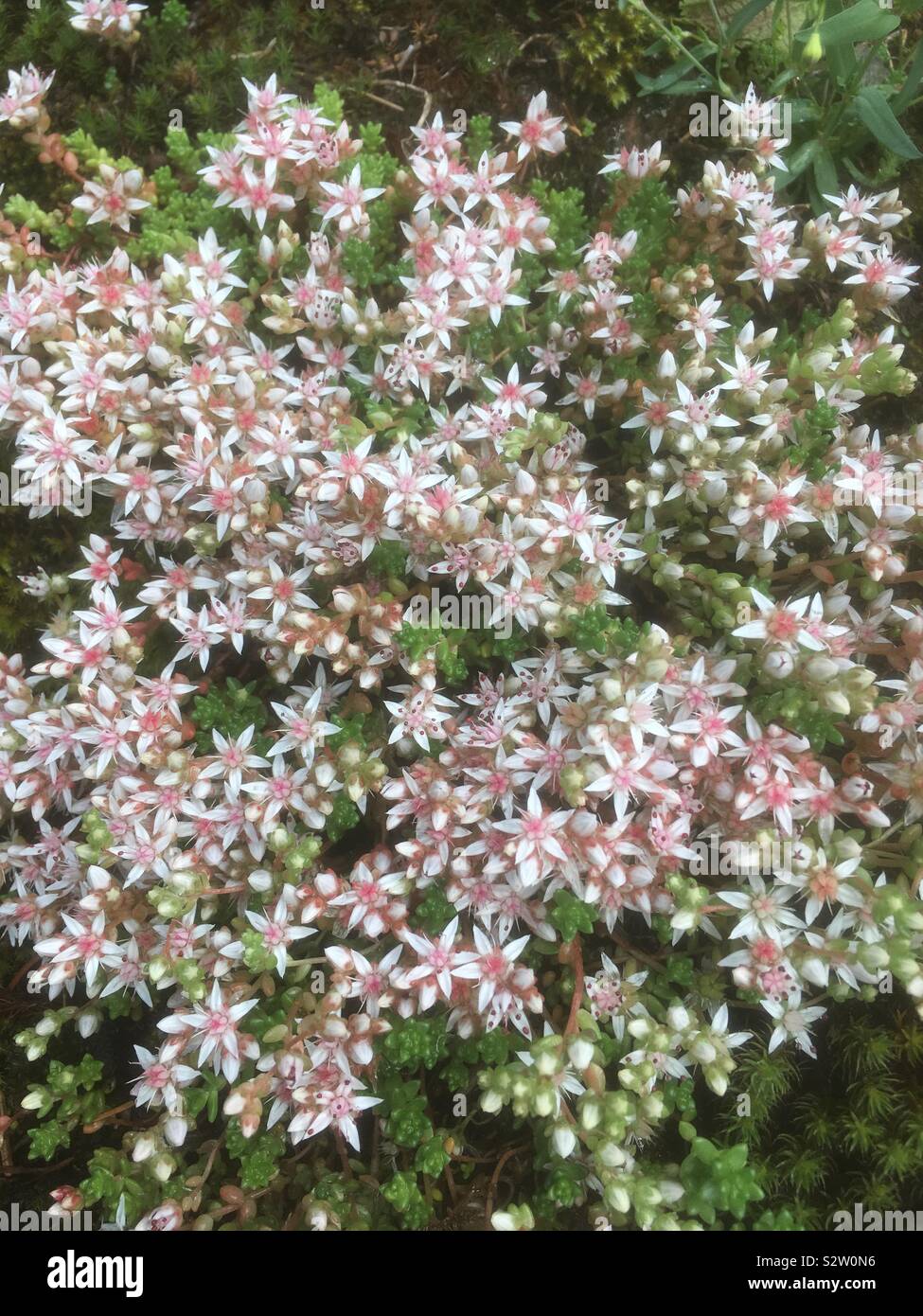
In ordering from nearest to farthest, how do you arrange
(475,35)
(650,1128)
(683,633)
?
1. (650,1128)
2. (683,633)
3. (475,35)

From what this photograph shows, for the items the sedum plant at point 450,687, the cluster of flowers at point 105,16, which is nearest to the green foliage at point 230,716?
the sedum plant at point 450,687

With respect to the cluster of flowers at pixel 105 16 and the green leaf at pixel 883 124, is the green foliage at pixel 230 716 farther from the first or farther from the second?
the green leaf at pixel 883 124

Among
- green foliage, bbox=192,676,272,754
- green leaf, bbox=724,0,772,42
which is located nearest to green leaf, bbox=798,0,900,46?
green leaf, bbox=724,0,772,42

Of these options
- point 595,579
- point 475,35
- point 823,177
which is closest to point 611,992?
point 595,579

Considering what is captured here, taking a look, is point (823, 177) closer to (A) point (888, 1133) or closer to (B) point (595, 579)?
(B) point (595, 579)

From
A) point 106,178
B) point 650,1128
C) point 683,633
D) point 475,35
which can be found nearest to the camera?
point 650,1128

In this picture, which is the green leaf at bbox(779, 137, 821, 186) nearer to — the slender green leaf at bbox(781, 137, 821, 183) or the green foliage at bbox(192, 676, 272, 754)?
the slender green leaf at bbox(781, 137, 821, 183)
